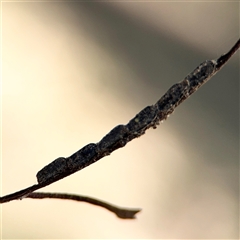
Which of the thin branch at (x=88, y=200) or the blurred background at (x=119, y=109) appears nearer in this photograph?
the thin branch at (x=88, y=200)

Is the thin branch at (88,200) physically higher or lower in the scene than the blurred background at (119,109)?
lower

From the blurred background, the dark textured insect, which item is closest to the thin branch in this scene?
the dark textured insect

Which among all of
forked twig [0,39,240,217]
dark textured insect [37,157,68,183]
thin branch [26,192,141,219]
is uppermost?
forked twig [0,39,240,217]

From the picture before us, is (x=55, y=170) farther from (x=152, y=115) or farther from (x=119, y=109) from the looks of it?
(x=119, y=109)

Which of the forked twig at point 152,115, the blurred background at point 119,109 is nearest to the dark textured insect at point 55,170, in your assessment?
the forked twig at point 152,115

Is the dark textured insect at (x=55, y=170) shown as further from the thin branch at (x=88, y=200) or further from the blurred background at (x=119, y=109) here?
the blurred background at (x=119, y=109)

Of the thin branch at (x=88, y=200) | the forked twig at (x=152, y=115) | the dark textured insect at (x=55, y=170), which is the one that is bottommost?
the thin branch at (x=88, y=200)

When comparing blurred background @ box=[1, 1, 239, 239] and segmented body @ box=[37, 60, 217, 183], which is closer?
segmented body @ box=[37, 60, 217, 183]

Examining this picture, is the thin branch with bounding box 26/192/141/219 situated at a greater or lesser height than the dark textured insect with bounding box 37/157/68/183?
lesser

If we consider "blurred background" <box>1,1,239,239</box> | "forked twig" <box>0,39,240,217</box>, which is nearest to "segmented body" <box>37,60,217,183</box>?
"forked twig" <box>0,39,240,217</box>

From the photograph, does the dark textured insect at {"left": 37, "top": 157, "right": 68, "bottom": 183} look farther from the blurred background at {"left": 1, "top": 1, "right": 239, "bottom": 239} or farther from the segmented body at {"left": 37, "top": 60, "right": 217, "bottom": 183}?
the blurred background at {"left": 1, "top": 1, "right": 239, "bottom": 239}

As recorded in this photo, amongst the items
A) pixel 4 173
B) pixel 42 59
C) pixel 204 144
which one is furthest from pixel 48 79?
pixel 204 144
